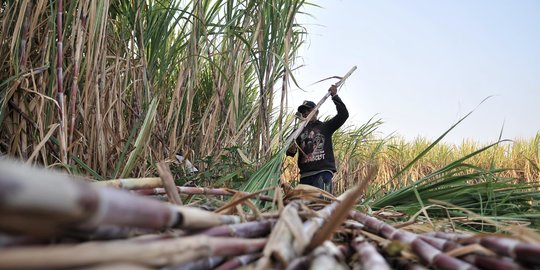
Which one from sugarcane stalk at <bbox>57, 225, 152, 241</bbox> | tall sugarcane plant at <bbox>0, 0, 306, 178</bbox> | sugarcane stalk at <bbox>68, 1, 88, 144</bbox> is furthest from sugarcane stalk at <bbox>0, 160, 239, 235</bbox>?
sugarcane stalk at <bbox>68, 1, 88, 144</bbox>

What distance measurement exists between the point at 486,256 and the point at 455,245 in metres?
0.05

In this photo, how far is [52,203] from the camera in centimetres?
28

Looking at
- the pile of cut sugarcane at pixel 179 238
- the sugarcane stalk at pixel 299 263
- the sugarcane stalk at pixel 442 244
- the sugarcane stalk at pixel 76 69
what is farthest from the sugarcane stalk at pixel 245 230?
the sugarcane stalk at pixel 76 69

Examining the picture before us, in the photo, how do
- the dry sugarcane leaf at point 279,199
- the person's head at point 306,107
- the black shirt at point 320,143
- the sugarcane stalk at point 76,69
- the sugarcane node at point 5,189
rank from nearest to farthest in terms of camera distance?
the sugarcane node at point 5,189 < the dry sugarcane leaf at point 279,199 < the sugarcane stalk at point 76,69 < the person's head at point 306,107 < the black shirt at point 320,143

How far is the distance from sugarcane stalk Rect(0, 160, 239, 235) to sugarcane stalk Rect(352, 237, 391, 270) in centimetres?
26

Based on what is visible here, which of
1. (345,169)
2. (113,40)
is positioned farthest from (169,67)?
(345,169)

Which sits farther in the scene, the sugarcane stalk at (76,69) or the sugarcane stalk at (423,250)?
the sugarcane stalk at (76,69)

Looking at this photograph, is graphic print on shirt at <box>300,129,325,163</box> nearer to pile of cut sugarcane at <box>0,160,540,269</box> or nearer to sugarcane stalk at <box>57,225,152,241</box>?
pile of cut sugarcane at <box>0,160,540,269</box>

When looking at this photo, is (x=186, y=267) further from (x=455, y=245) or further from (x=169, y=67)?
(x=169, y=67)

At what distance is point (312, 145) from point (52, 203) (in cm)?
415

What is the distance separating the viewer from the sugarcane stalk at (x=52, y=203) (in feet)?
0.88

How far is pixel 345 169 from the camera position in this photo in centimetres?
884

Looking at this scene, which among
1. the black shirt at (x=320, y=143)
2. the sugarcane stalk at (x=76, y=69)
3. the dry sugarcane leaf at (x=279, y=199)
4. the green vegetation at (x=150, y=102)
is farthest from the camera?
the black shirt at (x=320, y=143)

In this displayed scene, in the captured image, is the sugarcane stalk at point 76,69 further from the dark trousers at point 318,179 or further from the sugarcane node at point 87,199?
the dark trousers at point 318,179
